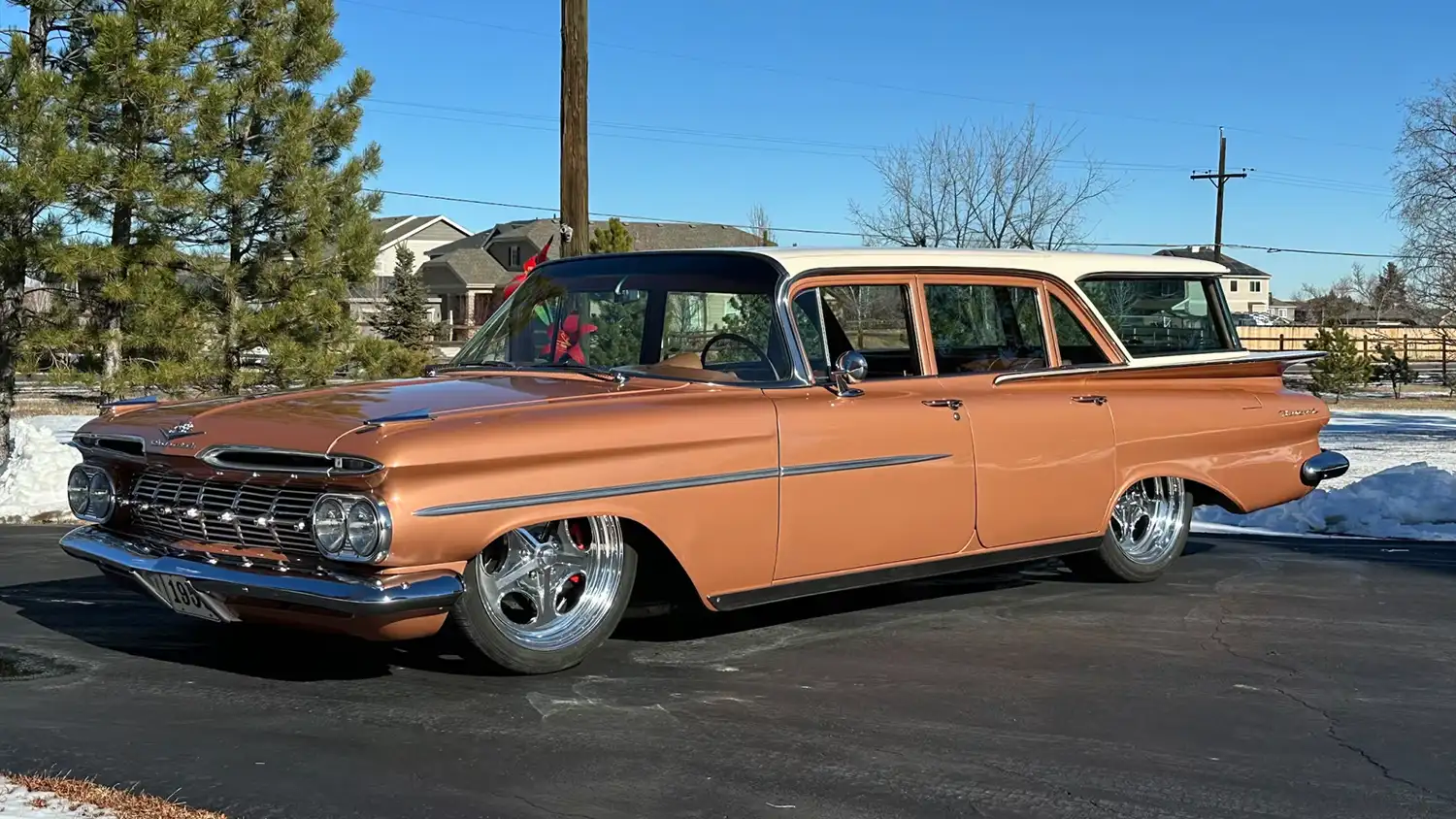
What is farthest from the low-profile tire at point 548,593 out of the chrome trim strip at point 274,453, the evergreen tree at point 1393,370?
the evergreen tree at point 1393,370

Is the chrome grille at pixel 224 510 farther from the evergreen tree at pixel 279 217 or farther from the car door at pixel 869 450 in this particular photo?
the evergreen tree at pixel 279 217

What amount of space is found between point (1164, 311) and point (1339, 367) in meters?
28.1

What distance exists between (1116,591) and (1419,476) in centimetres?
460

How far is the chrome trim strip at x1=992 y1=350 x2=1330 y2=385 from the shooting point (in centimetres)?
645

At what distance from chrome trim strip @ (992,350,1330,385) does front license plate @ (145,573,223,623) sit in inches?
136

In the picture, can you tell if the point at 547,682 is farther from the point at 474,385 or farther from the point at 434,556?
the point at 474,385

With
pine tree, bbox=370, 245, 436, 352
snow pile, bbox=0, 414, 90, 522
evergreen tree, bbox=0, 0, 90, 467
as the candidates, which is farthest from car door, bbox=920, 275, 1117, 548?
pine tree, bbox=370, 245, 436, 352

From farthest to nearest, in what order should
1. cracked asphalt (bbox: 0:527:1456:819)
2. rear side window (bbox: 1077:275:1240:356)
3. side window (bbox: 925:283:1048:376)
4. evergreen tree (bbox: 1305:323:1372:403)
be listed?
evergreen tree (bbox: 1305:323:1372:403), rear side window (bbox: 1077:275:1240:356), side window (bbox: 925:283:1048:376), cracked asphalt (bbox: 0:527:1456:819)

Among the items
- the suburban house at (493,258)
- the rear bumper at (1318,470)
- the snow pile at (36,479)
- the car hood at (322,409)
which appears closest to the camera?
the car hood at (322,409)

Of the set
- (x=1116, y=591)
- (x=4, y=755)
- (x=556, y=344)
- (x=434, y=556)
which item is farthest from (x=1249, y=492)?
(x=4, y=755)

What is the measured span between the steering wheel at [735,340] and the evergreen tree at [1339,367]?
2935cm

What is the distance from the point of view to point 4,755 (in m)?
4.04

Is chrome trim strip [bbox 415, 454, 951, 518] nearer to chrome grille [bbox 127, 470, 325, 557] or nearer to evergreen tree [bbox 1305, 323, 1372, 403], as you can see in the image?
chrome grille [bbox 127, 470, 325, 557]

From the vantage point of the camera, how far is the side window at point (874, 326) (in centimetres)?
598
